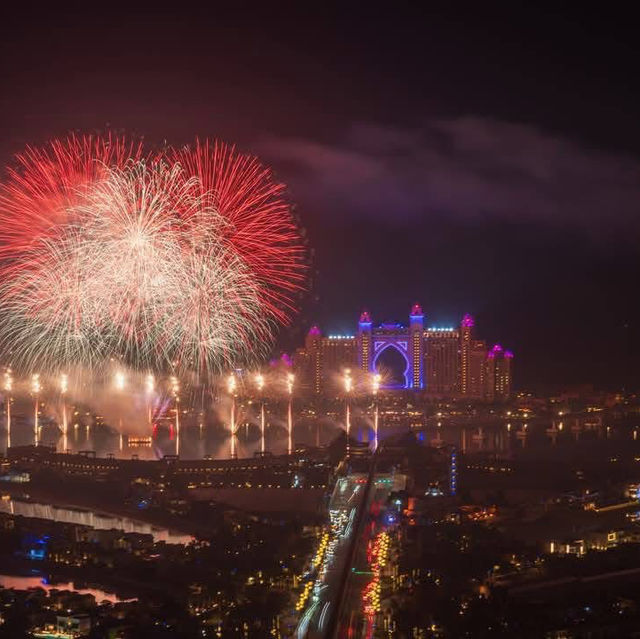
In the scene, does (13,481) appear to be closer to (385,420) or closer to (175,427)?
(175,427)

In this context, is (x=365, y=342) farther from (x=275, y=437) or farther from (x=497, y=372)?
(x=275, y=437)

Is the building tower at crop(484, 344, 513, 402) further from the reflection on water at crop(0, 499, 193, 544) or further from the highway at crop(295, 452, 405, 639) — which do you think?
the reflection on water at crop(0, 499, 193, 544)

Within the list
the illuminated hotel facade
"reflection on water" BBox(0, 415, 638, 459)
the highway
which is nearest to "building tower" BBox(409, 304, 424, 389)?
the illuminated hotel facade

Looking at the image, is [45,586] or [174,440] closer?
[45,586]

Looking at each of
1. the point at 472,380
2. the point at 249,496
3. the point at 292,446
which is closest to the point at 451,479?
the point at 249,496

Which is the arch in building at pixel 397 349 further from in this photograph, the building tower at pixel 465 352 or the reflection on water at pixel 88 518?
the reflection on water at pixel 88 518

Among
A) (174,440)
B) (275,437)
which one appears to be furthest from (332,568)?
(275,437)
